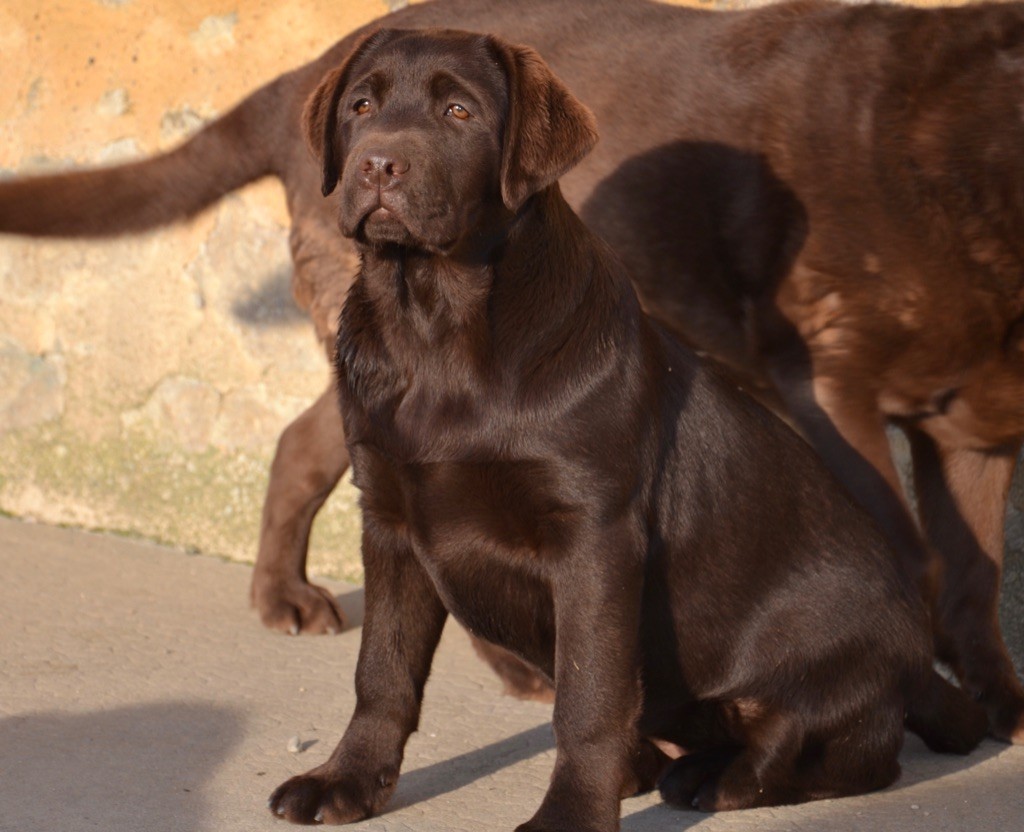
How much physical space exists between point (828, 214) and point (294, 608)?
5.23 feet

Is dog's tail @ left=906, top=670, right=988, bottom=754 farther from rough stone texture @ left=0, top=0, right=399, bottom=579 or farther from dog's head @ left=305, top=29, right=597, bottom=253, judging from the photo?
rough stone texture @ left=0, top=0, right=399, bottom=579

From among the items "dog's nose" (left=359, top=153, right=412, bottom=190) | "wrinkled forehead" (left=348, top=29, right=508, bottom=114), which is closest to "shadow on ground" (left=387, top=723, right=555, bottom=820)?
"dog's nose" (left=359, top=153, right=412, bottom=190)

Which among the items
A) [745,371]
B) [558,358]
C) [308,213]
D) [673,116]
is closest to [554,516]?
[558,358]

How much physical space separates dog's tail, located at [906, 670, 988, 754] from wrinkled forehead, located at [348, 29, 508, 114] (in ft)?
Result: 4.34

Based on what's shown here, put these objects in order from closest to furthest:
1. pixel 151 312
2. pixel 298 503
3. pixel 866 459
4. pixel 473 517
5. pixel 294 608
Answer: pixel 473 517
pixel 866 459
pixel 294 608
pixel 298 503
pixel 151 312

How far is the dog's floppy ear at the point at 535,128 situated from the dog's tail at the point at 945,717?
117 centimetres

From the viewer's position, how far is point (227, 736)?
9.39 ft

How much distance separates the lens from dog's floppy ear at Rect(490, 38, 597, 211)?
7.72 ft

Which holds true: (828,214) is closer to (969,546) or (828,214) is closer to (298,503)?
(969,546)

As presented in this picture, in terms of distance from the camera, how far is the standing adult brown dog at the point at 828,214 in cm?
312

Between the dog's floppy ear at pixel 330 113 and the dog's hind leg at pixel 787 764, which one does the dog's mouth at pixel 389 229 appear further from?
the dog's hind leg at pixel 787 764

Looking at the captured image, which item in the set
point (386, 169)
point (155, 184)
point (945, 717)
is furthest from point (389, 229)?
point (155, 184)

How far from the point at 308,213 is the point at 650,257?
2.91 ft

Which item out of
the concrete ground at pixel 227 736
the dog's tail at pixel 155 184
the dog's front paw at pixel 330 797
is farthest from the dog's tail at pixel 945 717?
the dog's tail at pixel 155 184
